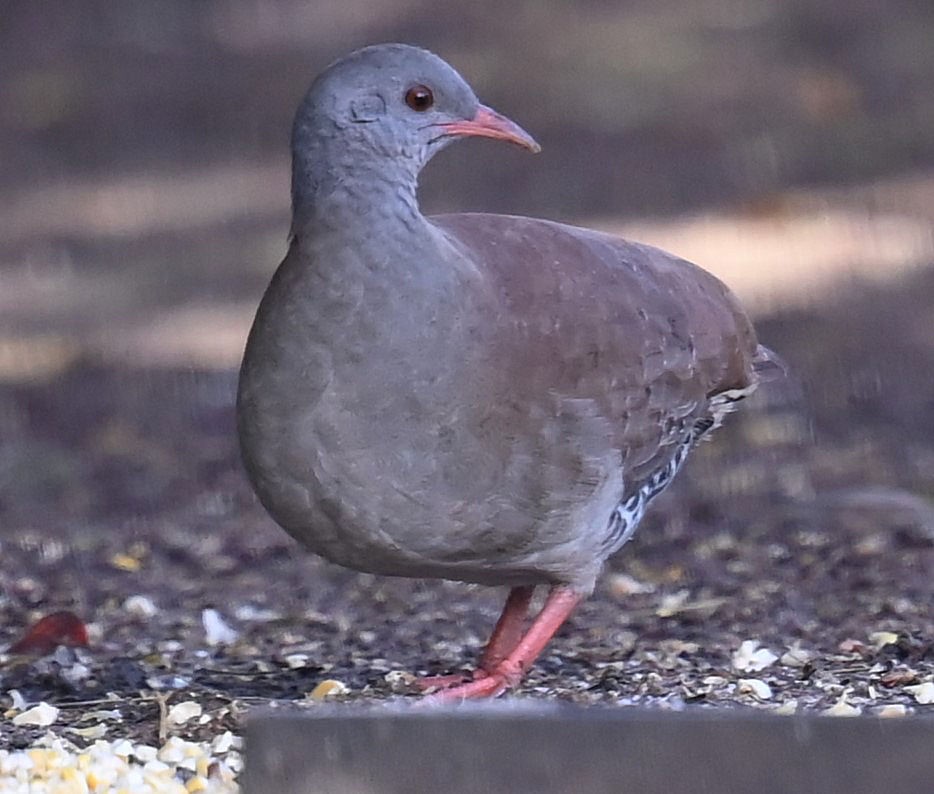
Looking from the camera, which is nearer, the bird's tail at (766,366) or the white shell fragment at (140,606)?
the bird's tail at (766,366)

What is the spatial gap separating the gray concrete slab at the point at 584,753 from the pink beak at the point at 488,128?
1.64 metres

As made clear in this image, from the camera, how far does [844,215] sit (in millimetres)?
8062

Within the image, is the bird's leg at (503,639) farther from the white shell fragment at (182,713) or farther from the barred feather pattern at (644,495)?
the white shell fragment at (182,713)

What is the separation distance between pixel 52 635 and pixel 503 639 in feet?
3.45

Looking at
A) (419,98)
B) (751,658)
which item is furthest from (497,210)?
(419,98)

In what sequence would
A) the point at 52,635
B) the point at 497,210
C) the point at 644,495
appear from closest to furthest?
the point at 644,495, the point at 52,635, the point at 497,210

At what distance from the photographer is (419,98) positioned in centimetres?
371

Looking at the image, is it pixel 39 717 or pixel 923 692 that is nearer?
pixel 39 717

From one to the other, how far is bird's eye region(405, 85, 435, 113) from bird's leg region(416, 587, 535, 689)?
1119mm

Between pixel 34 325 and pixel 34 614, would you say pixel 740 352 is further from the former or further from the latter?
pixel 34 325

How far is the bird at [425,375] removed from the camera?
11.7ft

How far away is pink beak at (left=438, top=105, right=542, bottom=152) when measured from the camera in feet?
12.4

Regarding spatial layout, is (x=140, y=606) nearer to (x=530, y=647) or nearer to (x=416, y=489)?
(x=530, y=647)

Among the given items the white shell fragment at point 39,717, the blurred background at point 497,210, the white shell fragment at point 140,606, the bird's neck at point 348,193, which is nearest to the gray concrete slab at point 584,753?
the bird's neck at point 348,193
